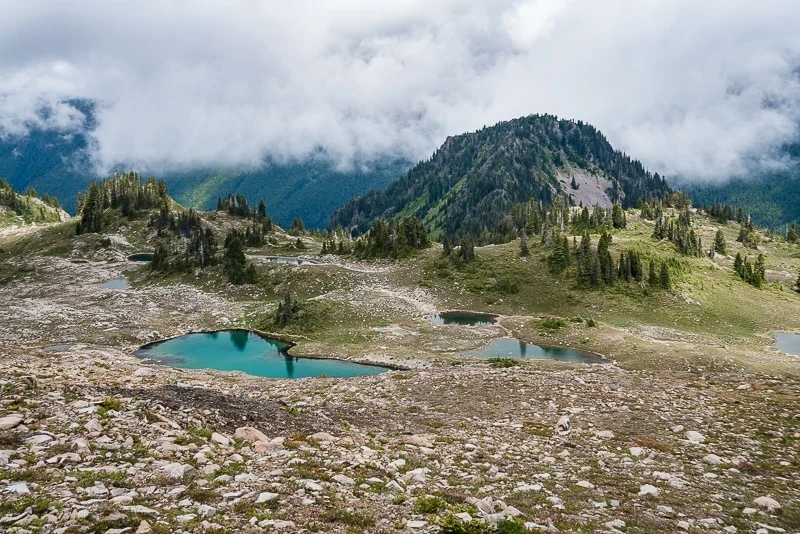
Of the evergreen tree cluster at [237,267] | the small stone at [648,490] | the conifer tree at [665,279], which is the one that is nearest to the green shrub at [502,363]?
the small stone at [648,490]

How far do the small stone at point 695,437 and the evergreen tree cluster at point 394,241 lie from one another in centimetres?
9204

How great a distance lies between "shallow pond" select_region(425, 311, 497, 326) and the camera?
74.1m

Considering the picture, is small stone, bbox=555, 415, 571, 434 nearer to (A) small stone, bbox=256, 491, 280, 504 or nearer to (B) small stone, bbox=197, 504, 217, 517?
(A) small stone, bbox=256, 491, 280, 504

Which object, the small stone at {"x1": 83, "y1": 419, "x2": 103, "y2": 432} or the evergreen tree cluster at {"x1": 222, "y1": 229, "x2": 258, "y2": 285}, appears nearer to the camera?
the small stone at {"x1": 83, "y1": 419, "x2": 103, "y2": 432}

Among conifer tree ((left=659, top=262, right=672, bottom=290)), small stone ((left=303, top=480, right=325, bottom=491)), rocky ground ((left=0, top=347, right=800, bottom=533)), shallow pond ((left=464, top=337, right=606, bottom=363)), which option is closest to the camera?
rocky ground ((left=0, top=347, right=800, bottom=533))

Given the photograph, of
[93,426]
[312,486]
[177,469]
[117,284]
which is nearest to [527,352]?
[312,486]

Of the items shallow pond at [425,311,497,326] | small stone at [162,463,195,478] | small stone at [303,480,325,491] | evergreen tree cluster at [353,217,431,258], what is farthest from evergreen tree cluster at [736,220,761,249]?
small stone at [162,463,195,478]

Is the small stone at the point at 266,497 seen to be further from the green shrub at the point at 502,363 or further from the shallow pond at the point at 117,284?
the shallow pond at the point at 117,284

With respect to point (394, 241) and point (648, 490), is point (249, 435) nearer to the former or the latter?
point (648, 490)

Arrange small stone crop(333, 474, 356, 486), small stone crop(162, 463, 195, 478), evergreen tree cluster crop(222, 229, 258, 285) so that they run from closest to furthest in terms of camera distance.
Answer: small stone crop(162, 463, 195, 478) → small stone crop(333, 474, 356, 486) → evergreen tree cluster crop(222, 229, 258, 285)

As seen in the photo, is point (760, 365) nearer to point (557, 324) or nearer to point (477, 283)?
point (557, 324)

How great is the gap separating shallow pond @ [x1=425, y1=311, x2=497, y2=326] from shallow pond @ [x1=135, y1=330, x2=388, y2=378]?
22.4 metres

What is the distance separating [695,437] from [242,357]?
4855 cm

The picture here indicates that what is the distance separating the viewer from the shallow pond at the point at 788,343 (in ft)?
195
